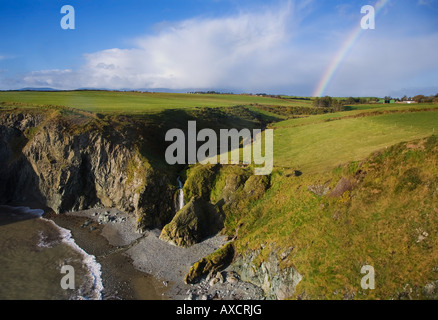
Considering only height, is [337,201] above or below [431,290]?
above

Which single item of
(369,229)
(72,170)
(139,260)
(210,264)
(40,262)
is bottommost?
(139,260)

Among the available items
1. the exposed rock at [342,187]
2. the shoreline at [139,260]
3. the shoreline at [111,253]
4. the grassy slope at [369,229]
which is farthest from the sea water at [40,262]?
the exposed rock at [342,187]

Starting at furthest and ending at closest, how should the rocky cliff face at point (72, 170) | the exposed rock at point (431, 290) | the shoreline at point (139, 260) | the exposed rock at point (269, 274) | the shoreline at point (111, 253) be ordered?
the rocky cliff face at point (72, 170)
the shoreline at point (111, 253)
the shoreline at point (139, 260)
the exposed rock at point (269, 274)
the exposed rock at point (431, 290)

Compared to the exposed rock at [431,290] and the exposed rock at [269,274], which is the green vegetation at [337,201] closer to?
the exposed rock at [431,290]

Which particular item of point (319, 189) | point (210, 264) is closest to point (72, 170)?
point (210, 264)

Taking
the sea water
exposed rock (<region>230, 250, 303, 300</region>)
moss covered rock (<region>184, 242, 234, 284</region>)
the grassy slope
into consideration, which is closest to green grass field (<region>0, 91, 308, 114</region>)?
the sea water

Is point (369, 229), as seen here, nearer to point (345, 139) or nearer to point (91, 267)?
point (345, 139)
